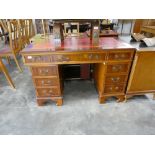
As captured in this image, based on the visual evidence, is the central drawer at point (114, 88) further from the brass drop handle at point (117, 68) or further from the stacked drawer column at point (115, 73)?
the brass drop handle at point (117, 68)

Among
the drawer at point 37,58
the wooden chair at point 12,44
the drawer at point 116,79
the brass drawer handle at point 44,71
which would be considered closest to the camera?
the drawer at point 37,58

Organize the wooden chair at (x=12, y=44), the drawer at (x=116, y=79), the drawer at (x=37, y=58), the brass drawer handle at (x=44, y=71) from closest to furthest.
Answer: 1. the drawer at (x=37, y=58)
2. the brass drawer handle at (x=44, y=71)
3. the drawer at (x=116, y=79)
4. the wooden chair at (x=12, y=44)

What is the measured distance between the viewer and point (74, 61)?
1.34m

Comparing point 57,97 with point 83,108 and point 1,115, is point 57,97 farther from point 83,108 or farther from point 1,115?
point 1,115

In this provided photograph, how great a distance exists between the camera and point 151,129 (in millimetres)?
1341

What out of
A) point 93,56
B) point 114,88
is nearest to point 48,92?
point 93,56

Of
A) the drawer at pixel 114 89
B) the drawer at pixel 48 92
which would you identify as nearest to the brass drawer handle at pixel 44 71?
the drawer at pixel 48 92

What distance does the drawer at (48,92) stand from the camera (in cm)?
153

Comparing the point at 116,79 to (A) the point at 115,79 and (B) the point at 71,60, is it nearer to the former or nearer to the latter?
(A) the point at 115,79

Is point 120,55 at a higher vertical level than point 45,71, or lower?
higher

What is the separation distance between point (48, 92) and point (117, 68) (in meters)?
0.88

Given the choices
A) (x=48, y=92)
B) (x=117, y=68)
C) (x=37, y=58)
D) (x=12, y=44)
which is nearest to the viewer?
(x=37, y=58)

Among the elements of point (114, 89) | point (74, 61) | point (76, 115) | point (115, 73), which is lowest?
point (76, 115)
